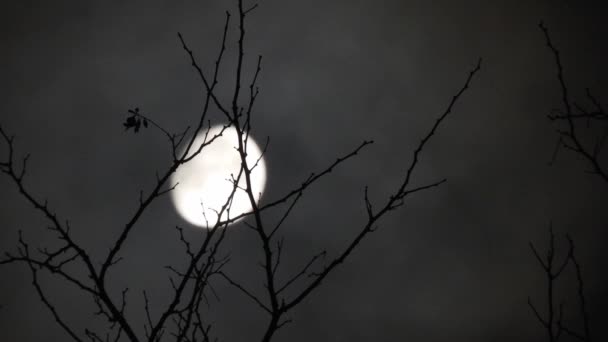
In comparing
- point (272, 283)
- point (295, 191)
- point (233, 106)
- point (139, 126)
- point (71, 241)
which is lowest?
point (272, 283)

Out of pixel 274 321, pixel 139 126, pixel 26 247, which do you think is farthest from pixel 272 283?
pixel 139 126

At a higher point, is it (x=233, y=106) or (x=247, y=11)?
(x=247, y=11)

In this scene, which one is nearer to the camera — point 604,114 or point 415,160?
point 604,114

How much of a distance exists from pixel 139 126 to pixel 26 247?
2089mm

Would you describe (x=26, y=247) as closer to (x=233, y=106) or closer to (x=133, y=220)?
(x=133, y=220)

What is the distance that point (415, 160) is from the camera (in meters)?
3.25

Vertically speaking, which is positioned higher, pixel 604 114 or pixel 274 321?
pixel 604 114

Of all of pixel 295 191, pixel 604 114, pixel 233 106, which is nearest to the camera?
pixel 604 114

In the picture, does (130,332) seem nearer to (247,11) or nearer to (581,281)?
(247,11)

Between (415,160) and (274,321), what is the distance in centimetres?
157

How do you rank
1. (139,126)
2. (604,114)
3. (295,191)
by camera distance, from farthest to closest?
(139,126)
(295,191)
(604,114)

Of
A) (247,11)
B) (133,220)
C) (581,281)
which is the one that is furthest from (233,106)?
(581,281)

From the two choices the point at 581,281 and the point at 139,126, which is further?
the point at 139,126

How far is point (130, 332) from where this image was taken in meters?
3.26
